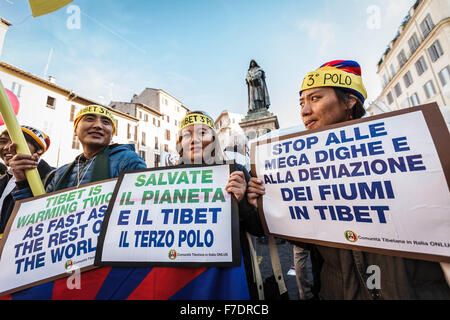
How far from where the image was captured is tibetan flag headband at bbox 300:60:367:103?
1.49 m

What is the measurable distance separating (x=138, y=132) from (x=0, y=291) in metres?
24.7

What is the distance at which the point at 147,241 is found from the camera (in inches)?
49.3

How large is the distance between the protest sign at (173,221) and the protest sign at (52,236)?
0.47ft

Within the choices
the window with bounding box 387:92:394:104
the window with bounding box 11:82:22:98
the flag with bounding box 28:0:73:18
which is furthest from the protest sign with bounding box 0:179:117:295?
the window with bounding box 387:92:394:104

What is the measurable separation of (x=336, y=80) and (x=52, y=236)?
2542 mm

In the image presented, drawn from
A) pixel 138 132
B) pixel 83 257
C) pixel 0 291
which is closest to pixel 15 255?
pixel 0 291

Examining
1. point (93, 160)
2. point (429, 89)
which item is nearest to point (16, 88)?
point (93, 160)

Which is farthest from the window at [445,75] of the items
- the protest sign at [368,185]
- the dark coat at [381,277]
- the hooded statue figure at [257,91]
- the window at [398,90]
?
the dark coat at [381,277]

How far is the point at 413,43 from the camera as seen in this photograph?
2055cm

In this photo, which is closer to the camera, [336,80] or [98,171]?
[336,80]

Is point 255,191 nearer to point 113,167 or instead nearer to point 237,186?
point 237,186

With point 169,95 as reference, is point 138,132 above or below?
below

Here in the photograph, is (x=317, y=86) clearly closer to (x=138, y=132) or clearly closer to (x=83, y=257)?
(x=83, y=257)

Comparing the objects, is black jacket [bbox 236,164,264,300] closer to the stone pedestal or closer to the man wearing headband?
the man wearing headband
